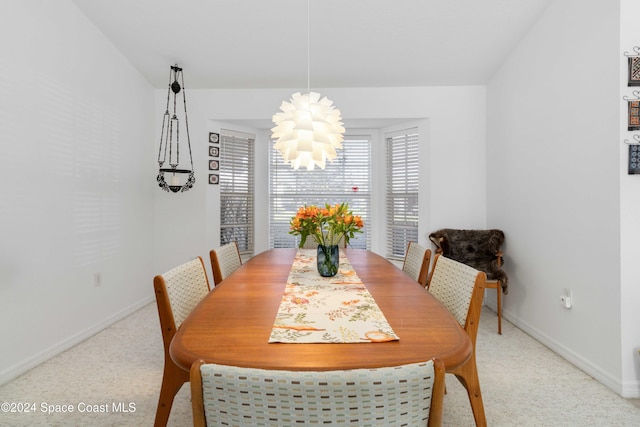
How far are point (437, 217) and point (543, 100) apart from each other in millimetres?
1575

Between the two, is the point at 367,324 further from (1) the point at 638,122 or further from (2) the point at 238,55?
(2) the point at 238,55

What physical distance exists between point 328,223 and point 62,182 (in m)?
2.14

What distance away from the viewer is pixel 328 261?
6.23ft

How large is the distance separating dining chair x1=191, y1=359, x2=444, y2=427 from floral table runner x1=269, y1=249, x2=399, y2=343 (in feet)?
1.13

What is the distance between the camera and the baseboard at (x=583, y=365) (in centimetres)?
190

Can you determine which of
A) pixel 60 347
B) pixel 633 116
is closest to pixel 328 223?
pixel 633 116

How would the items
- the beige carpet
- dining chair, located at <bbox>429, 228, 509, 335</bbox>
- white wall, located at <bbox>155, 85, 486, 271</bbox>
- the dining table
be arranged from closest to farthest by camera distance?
1. the dining table
2. the beige carpet
3. dining chair, located at <bbox>429, 228, 509, 335</bbox>
4. white wall, located at <bbox>155, 85, 486, 271</bbox>

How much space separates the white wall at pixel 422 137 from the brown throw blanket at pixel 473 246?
0.33 m

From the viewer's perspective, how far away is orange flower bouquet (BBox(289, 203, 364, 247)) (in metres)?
1.87

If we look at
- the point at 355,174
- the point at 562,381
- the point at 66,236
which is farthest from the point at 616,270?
the point at 66,236

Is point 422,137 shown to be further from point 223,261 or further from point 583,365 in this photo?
point 223,261

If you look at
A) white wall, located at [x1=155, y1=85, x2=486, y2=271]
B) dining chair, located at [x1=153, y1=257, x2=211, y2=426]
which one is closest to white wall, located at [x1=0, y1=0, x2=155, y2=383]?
white wall, located at [x1=155, y1=85, x2=486, y2=271]

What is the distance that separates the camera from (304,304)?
1399mm

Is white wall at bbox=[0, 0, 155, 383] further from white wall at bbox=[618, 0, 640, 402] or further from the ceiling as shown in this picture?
white wall at bbox=[618, 0, 640, 402]
